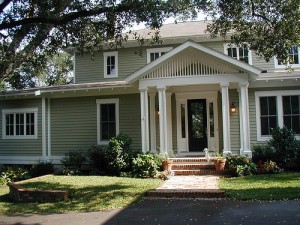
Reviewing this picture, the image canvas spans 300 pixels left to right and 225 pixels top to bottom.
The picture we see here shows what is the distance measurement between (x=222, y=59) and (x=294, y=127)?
448cm

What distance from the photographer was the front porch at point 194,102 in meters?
13.1

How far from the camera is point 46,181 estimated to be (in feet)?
39.2

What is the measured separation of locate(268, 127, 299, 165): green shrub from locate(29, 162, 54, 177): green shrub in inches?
375

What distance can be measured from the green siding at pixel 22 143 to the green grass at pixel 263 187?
9442mm

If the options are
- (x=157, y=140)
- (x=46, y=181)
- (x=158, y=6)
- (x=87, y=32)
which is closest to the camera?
(x=158, y=6)

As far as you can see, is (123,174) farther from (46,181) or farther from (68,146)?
(68,146)

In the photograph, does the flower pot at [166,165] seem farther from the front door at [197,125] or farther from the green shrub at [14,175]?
the green shrub at [14,175]

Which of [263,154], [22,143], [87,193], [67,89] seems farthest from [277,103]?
[22,143]

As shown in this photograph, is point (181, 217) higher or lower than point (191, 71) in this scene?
lower

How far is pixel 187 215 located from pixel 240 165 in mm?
5675

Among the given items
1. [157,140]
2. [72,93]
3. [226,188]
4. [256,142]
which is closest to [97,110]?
[72,93]

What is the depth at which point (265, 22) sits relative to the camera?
10945mm

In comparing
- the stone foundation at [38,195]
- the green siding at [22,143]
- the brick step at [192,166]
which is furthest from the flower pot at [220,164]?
the green siding at [22,143]

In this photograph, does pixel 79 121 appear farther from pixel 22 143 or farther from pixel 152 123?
pixel 152 123
